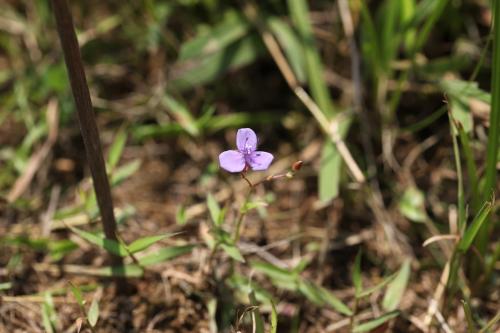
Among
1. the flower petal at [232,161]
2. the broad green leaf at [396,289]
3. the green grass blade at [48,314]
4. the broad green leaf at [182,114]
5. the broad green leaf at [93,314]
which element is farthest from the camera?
the broad green leaf at [182,114]

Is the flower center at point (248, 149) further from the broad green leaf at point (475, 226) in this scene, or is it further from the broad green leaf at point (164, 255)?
the broad green leaf at point (475, 226)

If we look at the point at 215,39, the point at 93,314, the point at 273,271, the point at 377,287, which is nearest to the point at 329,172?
the point at 273,271

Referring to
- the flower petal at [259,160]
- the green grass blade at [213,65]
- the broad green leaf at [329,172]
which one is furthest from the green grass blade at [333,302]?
the green grass blade at [213,65]

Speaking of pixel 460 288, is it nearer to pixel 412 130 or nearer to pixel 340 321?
pixel 340 321

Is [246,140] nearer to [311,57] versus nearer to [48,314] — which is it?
[48,314]

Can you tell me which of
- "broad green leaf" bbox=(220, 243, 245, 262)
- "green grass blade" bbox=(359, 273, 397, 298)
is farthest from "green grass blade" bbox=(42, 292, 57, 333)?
"green grass blade" bbox=(359, 273, 397, 298)

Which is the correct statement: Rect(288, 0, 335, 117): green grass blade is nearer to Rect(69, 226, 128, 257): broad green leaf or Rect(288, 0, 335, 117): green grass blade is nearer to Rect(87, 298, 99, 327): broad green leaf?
Rect(69, 226, 128, 257): broad green leaf
